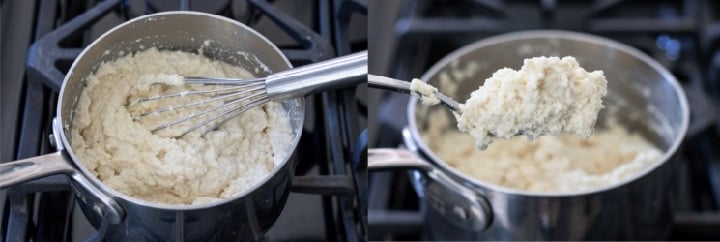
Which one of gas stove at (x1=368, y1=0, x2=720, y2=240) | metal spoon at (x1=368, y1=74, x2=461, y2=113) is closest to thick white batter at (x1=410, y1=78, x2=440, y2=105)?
metal spoon at (x1=368, y1=74, x2=461, y2=113)

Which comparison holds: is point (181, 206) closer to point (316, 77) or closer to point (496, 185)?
point (316, 77)

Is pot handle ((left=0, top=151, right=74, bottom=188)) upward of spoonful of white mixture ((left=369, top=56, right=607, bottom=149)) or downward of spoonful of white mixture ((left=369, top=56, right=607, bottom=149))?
downward

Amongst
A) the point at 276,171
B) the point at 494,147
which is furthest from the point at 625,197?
the point at 276,171

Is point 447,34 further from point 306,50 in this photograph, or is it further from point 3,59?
point 3,59

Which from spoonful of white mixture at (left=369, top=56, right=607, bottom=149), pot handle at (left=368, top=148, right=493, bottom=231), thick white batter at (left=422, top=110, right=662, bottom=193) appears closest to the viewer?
spoonful of white mixture at (left=369, top=56, right=607, bottom=149)

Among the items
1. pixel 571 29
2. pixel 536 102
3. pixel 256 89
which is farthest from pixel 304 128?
pixel 571 29

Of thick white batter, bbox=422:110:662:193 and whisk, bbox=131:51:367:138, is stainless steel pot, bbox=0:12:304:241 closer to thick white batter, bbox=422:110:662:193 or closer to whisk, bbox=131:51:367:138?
whisk, bbox=131:51:367:138
